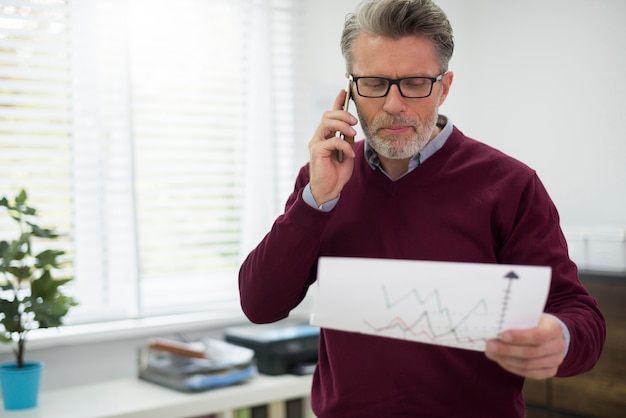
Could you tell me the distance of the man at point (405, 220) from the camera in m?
1.42

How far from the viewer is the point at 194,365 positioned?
8.37 feet

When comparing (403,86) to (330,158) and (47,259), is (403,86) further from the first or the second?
(47,259)

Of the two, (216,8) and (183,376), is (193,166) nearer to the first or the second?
(216,8)

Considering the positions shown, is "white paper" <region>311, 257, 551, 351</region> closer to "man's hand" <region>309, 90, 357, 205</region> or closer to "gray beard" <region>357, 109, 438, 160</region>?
"man's hand" <region>309, 90, 357, 205</region>

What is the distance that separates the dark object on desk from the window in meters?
0.29

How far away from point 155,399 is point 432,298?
63.4 inches

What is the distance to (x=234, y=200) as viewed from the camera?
10.2 feet

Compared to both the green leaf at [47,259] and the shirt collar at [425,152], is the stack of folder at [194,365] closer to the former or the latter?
the green leaf at [47,259]

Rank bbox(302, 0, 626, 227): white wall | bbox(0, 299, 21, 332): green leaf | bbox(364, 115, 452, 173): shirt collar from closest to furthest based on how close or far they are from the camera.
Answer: bbox(364, 115, 452, 173): shirt collar → bbox(0, 299, 21, 332): green leaf → bbox(302, 0, 626, 227): white wall

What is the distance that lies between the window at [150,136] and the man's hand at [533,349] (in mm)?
1972

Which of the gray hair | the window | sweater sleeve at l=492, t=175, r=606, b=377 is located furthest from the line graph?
the window

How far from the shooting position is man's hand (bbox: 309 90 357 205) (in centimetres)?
144

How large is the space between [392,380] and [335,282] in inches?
14.9

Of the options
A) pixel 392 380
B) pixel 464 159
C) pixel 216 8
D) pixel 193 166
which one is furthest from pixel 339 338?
pixel 216 8
